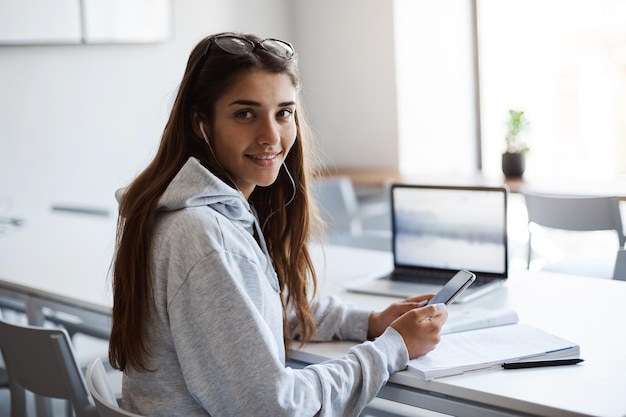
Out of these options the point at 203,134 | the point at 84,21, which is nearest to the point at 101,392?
the point at 203,134

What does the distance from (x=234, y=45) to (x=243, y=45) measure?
0.02 m

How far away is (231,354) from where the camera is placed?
4.35 ft

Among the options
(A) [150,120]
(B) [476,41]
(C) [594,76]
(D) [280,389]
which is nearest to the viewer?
(D) [280,389]

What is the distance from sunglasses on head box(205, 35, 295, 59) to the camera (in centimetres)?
152

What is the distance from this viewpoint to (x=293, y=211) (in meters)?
1.80

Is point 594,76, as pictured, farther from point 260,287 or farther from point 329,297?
point 260,287

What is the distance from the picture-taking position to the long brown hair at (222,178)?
1424 millimetres

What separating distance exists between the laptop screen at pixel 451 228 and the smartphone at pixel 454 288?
1.40ft

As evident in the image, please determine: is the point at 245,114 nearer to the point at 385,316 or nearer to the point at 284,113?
the point at 284,113

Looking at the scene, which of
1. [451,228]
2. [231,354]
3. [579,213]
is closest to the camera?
[231,354]

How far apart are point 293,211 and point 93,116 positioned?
275 cm

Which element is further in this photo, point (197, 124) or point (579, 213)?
point (579, 213)

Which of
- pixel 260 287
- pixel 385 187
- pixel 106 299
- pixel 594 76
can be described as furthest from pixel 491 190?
pixel 594 76

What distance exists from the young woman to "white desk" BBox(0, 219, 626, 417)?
0.14 metres
